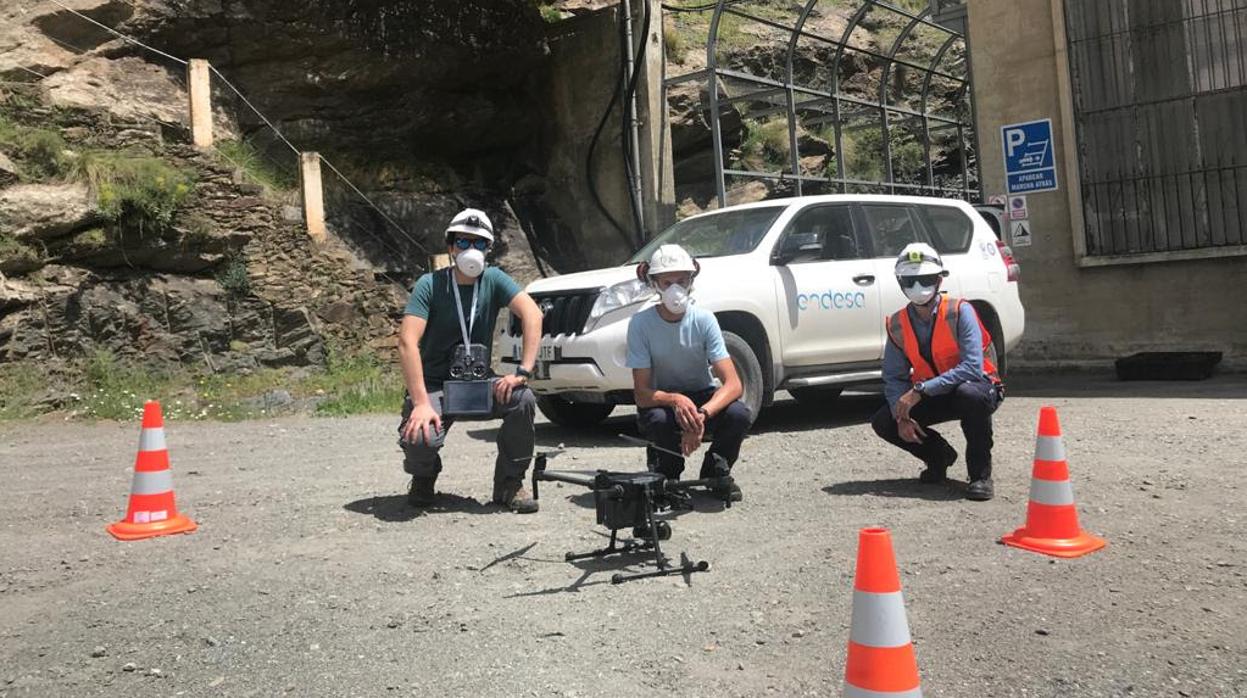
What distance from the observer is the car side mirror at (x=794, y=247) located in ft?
27.5

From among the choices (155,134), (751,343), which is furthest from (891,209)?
(155,134)

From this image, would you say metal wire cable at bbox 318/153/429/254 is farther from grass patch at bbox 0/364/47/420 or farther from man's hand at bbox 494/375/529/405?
man's hand at bbox 494/375/529/405

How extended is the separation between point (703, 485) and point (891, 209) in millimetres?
4790

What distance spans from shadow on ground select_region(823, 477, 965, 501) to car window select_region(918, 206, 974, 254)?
3.67 meters

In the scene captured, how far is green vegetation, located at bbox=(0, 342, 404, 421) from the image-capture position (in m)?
10.2

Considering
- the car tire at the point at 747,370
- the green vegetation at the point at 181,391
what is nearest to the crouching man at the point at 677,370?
the car tire at the point at 747,370

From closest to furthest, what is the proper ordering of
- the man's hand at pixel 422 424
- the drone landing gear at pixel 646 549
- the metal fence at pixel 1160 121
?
the drone landing gear at pixel 646 549 < the man's hand at pixel 422 424 < the metal fence at pixel 1160 121

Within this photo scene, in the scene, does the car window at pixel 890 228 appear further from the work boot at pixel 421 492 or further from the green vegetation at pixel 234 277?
the green vegetation at pixel 234 277

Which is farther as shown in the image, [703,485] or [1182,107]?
[1182,107]

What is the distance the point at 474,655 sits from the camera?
141 inches

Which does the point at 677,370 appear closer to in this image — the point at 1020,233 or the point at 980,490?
the point at 980,490

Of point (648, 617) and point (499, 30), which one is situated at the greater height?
point (499, 30)

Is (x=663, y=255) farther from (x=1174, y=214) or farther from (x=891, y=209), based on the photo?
(x=1174, y=214)

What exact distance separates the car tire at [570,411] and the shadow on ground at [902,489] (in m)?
3.00
